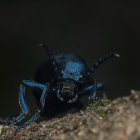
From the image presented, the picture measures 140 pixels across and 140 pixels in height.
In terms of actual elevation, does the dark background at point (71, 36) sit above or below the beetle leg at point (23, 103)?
above

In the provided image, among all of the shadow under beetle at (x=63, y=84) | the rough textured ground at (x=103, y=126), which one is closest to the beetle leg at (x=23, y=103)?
the shadow under beetle at (x=63, y=84)

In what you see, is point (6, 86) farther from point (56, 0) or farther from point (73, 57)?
point (73, 57)

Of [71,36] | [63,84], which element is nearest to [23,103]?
[63,84]

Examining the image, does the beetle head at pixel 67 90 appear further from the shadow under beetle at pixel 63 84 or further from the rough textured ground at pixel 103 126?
the rough textured ground at pixel 103 126

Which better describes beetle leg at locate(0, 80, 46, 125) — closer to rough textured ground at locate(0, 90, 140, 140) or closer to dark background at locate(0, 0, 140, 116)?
rough textured ground at locate(0, 90, 140, 140)

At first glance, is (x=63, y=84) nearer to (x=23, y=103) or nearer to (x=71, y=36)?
(x=23, y=103)

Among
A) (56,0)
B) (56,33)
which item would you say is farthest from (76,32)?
(56,0)
